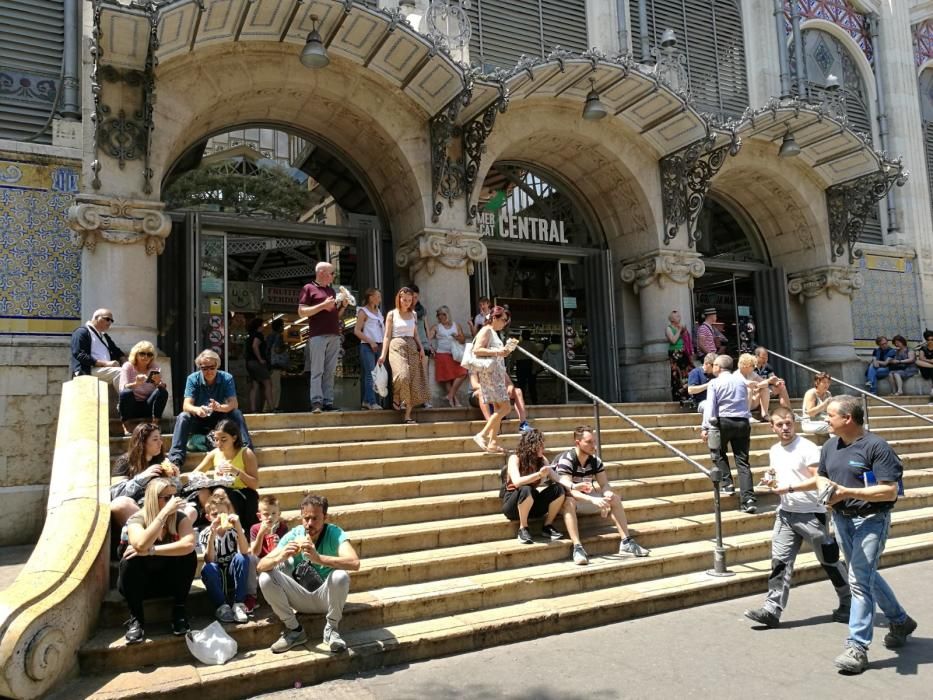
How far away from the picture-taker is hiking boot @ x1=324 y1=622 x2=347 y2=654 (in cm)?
454

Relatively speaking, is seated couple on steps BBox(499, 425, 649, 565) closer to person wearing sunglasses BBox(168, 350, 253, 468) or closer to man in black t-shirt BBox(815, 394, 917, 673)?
man in black t-shirt BBox(815, 394, 917, 673)

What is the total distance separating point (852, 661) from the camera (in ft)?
14.2

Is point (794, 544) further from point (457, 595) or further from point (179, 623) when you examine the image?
point (179, 623)

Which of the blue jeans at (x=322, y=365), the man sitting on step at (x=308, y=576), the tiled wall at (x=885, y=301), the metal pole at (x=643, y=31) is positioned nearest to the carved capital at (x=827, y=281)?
the tiled wall at (x=885, y=301)

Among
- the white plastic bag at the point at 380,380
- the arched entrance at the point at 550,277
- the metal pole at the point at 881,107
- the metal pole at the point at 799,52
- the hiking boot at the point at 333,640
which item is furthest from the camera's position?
the metal pole at the point at 881,107

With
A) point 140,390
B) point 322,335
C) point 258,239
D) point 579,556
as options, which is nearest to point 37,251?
point 258,239

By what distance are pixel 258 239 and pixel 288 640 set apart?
7624 mm

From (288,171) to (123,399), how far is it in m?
5.34

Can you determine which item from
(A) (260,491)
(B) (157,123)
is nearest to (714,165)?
(B) (157,123)

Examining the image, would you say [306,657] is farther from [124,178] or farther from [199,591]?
[124,178]

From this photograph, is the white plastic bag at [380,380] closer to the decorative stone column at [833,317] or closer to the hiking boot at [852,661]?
the hiking boot at [852,661]

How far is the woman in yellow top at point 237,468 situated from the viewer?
5.50m

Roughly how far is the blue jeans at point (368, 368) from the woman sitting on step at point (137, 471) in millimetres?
3157

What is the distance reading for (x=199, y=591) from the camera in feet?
16.3
